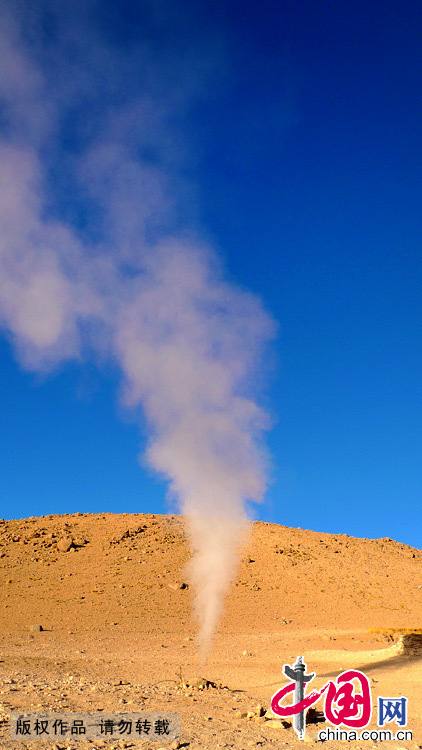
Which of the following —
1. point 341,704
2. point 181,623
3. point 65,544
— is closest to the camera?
point 341,704

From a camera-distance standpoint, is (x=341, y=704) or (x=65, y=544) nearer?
(x=341, y=704)

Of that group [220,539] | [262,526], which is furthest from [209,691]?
[262,526]

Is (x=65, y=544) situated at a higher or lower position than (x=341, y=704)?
higher

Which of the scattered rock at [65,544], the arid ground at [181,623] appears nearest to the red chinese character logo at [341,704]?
the arid ground at [181,623]

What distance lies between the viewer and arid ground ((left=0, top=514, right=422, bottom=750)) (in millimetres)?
11562

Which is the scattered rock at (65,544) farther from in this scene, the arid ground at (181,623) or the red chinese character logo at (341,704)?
the red chinese character logo at (341,704)

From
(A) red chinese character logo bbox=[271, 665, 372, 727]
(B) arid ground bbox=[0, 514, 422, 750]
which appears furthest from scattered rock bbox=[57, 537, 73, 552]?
(A) red chinese character logo bbox=[271, 665, 372, 727]

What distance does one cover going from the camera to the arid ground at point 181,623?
1156 centimetres

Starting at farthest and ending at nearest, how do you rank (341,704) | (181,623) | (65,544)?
1. (65,544)
2. (181,623)
3. (341,704)

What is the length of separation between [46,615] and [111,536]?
11.5m

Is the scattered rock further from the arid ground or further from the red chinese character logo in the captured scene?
the red chinese character logo

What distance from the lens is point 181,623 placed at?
28.8 meters

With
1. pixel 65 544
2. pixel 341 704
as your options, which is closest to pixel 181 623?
pixel 65 544

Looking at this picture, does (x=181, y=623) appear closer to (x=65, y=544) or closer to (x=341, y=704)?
(x=65, y=544)
